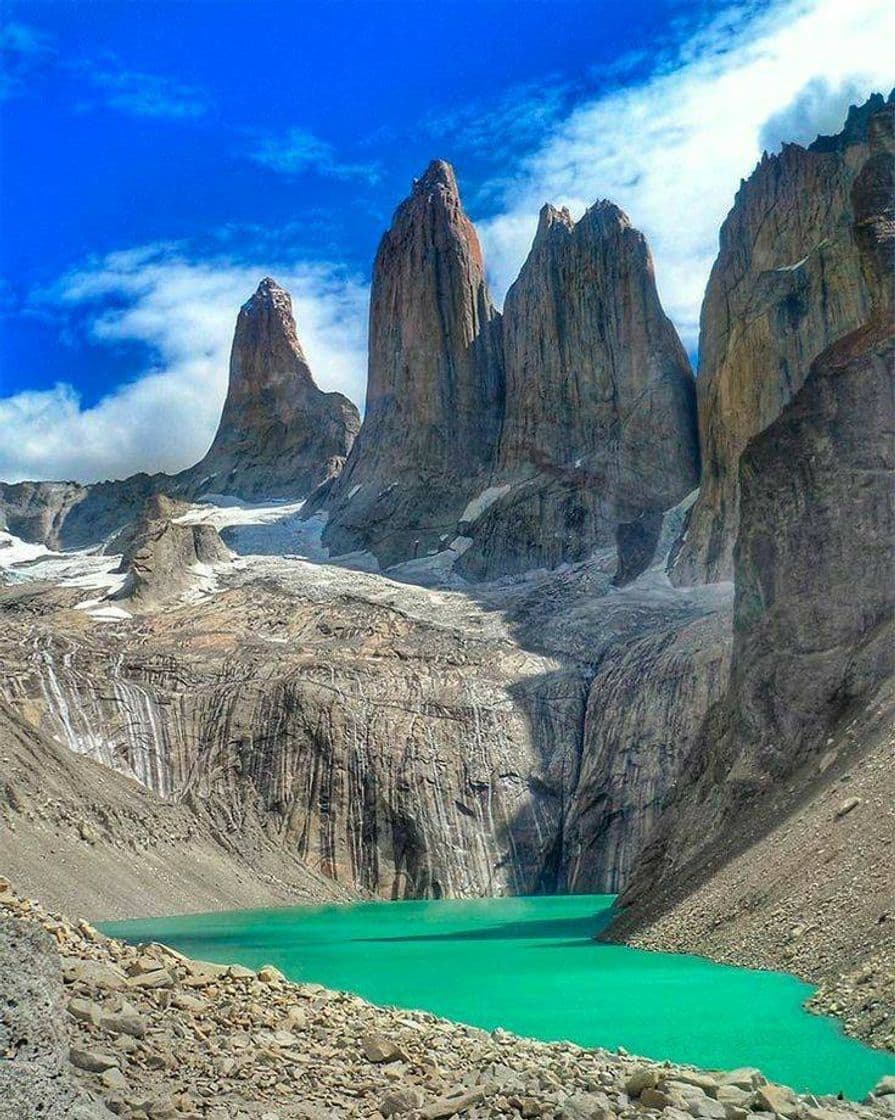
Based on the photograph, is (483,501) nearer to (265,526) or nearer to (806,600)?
(265,526)

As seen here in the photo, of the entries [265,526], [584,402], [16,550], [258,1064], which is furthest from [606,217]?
[258,1064]

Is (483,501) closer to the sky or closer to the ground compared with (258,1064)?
closer to the sky

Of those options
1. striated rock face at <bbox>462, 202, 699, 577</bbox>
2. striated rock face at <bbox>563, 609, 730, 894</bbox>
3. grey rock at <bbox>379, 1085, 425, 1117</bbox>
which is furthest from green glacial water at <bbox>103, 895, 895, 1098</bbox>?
striated rock face at <bbox>462, 202, 699, 577</bbox>

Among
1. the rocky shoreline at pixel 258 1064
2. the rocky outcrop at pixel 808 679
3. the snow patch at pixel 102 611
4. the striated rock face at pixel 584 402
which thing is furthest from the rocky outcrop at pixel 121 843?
the striated rock face at pixel 584 402

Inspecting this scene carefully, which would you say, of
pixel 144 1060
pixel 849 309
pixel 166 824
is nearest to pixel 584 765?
pixel 166 824

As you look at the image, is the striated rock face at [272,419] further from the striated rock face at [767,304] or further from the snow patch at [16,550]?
the striated rock face at [767,304]

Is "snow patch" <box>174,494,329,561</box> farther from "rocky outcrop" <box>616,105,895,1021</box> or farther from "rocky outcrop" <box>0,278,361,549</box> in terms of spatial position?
"rocky outcrop" <box>616,105,895,1021</box>
